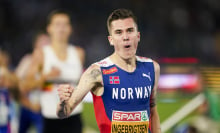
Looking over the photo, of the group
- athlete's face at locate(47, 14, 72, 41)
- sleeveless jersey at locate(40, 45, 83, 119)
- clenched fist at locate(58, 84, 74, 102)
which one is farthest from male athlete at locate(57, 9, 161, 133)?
athlete's face at locate(47, 14, 72, 41)

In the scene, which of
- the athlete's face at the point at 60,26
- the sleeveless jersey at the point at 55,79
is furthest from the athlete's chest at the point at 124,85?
the athlete's face at the point at 60,26

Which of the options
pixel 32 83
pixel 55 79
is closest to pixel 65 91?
pixel 55 79

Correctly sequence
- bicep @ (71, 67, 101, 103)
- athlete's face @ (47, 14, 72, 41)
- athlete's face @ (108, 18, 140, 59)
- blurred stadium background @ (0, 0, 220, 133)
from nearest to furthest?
bicep @ (71, 67, 101, 103) < athlete's face @ (108, 18, 140, 59) < athlete's face @ (47, 14, 72, 41) < blurred stadium background @ (0, 0, 220, 133)

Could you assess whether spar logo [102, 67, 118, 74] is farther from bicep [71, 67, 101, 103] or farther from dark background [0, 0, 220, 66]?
dark background [0, 0, 220, 66]

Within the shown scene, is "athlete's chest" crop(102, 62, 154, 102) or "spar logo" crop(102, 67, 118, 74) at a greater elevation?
"spar logo" crop(102, 67, 118, 74)

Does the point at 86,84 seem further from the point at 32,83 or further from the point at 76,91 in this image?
the point at 32,83

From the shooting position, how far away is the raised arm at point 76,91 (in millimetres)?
4449

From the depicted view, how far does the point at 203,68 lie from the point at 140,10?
5537mm

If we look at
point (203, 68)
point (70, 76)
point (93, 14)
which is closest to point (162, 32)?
point (93, 14)

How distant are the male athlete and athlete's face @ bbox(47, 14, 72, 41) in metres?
2.81

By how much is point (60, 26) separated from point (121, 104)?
120 inches

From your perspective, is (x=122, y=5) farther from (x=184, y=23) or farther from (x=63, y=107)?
(x=63, y=107)

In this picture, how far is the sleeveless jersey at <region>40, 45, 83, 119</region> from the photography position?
7336 mm

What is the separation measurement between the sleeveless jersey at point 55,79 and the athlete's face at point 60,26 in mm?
218
